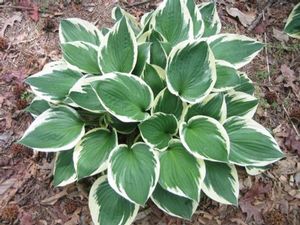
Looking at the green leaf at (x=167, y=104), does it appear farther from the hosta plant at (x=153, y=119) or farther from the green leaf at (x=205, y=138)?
the green leaf at (x=205, y=138)

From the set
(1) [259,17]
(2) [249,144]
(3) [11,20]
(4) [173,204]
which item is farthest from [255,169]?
(3) [11,20]

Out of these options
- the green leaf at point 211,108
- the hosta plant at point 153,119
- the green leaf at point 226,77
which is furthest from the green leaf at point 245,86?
the green leaf at point 211,108

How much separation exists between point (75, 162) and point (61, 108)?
33 centimetres

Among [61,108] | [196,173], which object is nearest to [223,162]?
[196,173]

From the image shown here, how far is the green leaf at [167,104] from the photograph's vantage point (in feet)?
7.44

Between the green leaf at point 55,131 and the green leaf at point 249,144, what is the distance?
2.50 feet

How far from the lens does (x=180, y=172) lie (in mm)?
2164

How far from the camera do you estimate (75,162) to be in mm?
2170

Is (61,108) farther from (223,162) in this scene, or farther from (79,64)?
(223,162)

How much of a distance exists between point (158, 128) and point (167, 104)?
14 centimetres

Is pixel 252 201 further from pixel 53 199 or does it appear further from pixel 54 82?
pixel 54 82

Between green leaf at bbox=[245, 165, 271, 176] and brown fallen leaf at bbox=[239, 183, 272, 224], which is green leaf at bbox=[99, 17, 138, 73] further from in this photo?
brown fallen leaf at bbox=[239, 183, 272, 224]

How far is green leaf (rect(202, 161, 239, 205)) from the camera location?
2234mm

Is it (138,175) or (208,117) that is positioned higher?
(208,117)
